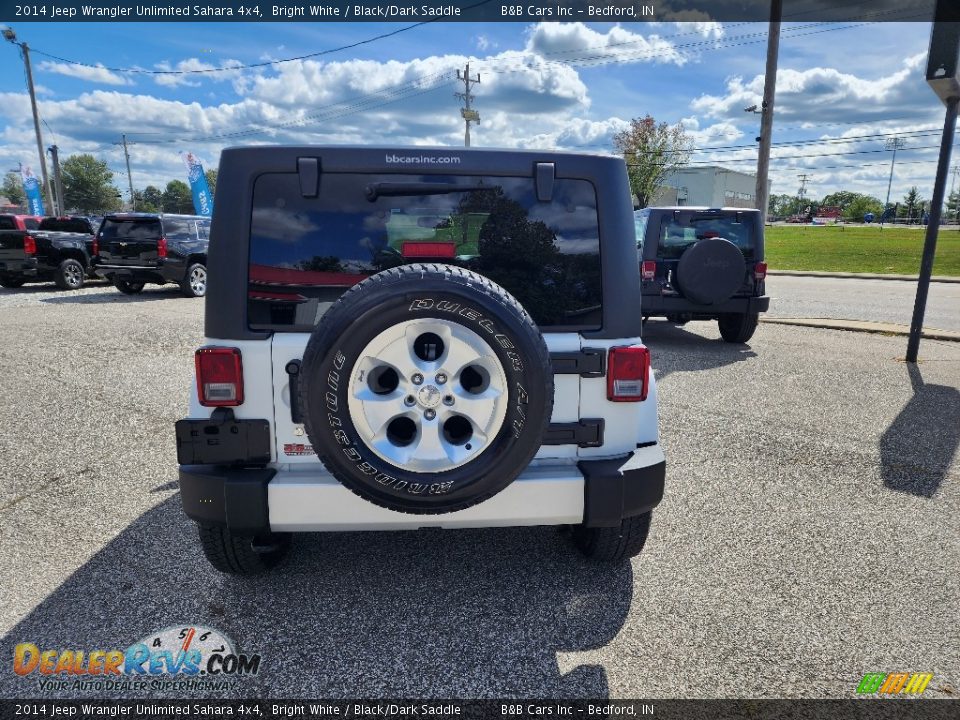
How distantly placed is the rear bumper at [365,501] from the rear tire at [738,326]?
22.6 feet

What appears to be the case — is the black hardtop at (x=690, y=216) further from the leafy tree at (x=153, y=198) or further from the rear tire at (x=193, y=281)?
the leafy tree at (x=153, y=198)

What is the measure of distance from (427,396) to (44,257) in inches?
667

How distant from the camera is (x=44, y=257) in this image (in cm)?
1545

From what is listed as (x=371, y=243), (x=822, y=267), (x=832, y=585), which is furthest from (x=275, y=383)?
(x=822, y=267)

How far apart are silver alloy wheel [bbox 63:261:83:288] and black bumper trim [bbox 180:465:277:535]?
1593cm

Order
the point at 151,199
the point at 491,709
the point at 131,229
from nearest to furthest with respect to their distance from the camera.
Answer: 1. the point at 491,709
2. the point at 131,229
3. the point at 151,199

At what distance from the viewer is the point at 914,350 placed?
25.2ft

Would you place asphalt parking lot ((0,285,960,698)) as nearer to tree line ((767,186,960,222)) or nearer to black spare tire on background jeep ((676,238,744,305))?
black spare tire on background jeep ((676,238,744,305))

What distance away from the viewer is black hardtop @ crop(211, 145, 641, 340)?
252 centimetres

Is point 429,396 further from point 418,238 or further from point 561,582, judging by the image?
point 561,582

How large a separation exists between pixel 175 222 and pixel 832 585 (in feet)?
48.4

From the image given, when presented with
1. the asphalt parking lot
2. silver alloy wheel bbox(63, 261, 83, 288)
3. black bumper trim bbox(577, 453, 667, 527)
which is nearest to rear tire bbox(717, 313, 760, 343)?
the asphalt parking lot

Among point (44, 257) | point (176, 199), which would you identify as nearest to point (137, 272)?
point (44, 257)

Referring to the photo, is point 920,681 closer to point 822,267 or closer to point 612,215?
point 612,215
